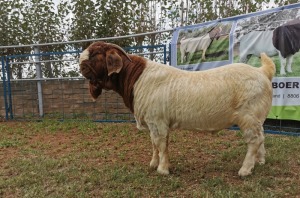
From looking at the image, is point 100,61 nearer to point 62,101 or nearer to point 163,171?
point 163,171

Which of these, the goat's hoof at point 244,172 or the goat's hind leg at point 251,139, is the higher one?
the goat's hind leg at point 251,139

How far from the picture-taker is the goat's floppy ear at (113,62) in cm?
372

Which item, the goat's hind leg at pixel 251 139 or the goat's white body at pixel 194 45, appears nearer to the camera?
the goat's hind leg at pixel 251 139

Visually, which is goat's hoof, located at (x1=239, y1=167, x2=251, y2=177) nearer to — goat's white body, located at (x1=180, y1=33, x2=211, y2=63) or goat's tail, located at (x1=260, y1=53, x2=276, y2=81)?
goat's tail, located at (x1=260, y1=53, x2=276, y2=81)

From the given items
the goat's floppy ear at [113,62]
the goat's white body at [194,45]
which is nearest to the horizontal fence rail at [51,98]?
the goat's white body at [194,45]

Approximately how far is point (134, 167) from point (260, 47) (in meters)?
3.47

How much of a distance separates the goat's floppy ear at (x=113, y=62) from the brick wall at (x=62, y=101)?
4858 millimetres

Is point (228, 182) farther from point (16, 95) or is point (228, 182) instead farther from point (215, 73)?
point (16, 95)

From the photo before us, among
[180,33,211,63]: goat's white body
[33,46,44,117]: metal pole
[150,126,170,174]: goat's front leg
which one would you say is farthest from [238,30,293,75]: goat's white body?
[33,46,44,117]: metal pole

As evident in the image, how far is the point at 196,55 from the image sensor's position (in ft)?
22.3

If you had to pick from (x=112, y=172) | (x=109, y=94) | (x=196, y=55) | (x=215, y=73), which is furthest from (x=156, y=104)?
(x=109, y=94)

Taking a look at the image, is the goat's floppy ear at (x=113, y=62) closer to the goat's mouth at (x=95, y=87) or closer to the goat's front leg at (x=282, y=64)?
the goat's mouth at (x=95, y=87)

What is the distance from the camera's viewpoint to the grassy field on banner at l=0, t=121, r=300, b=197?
11.3ft

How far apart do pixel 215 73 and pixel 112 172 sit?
1.85m
